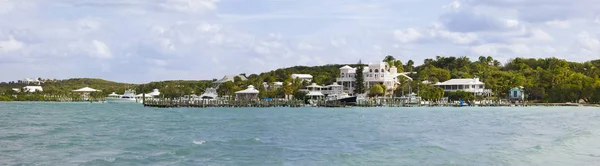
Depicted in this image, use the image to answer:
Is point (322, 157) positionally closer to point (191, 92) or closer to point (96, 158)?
point (96, 158)

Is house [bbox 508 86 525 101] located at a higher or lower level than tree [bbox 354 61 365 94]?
lower

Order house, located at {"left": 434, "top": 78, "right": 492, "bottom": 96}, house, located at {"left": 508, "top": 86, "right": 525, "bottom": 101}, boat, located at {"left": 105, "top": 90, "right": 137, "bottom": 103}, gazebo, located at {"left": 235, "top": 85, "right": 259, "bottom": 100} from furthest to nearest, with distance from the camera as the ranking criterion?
1. boat, located at {"left": 105, "top": 90, "right": 137, "bottom": 103}
2. gazebo, located at {"left": 235, "top": 85, "right": 259, "bottom": 100}
3. house, located at {"left": 434, "top": 78, "right": 492, "bottom": 96}
4. house, located at {"left": 508, "top": 86, "right": 525, "bottom": 101}

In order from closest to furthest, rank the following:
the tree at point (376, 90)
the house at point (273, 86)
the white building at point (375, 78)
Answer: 1. the tree at point (376, 90)
2. the white building at point (375, 78)
3. the house at point (273, 86)

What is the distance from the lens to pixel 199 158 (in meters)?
21.2

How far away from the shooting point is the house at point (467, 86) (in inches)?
4451

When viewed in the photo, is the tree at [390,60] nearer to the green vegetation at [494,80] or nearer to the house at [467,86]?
the green vegetation at [494,80]

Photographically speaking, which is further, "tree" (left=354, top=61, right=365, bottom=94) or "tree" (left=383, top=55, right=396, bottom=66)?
"tree" (left=383, top=55, right=396, bottom=66)

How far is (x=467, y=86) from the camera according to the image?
114125 millimetres

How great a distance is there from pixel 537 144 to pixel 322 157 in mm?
11058

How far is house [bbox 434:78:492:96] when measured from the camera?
113 metres

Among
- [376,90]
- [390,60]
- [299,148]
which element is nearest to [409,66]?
[390,60]

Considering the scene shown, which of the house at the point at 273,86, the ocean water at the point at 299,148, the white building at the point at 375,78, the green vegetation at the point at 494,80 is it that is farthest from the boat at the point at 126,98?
the ocean water at the point at 299,148

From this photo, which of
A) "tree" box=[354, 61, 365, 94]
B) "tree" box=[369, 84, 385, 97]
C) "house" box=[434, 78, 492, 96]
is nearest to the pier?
"tree" box=[369, 84, 385, 97]

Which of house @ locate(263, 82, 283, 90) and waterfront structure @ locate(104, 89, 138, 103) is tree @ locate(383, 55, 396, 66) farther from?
waterfront structure @ locate(104, 89, 138, 103)
